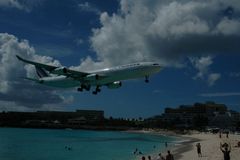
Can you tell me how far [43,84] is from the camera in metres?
76.6

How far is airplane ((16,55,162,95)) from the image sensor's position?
5797 centimetres

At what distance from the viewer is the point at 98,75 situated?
6200 cm

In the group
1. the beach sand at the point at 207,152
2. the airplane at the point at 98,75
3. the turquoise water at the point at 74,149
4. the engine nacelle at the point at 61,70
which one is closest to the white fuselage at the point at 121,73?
the airplane at the point at 98,75

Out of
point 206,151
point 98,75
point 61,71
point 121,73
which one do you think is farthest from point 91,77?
point 206,151

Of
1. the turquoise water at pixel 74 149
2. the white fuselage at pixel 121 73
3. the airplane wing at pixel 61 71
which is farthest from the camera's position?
the turquoise water at pixel 74 149

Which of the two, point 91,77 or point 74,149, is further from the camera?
point 74,149

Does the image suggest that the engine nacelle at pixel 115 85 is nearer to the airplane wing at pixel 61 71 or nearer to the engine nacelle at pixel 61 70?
the airplane wing at pixel 61 71

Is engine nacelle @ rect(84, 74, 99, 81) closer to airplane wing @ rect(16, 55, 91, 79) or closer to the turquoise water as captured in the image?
airplane wing @ rect(16, 55, 91, 79)

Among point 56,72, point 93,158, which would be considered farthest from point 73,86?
point 93,158

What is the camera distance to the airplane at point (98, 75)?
190ft

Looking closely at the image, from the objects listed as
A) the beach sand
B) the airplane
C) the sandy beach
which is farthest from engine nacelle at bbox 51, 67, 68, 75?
the beach sand

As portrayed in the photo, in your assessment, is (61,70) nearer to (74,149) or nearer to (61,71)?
(61,71)

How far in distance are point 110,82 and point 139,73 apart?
304 inches

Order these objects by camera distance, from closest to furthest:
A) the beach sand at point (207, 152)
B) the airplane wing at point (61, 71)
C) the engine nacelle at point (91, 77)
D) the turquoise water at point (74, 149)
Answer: the beach sand at point (207, 152), the airplane wing at point (61, 71), the engine nacelle at point (91, 77), the turquoise water at point (74, 149)
